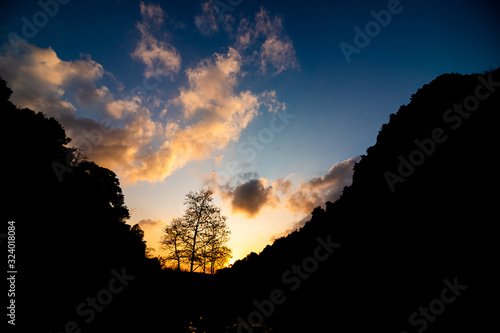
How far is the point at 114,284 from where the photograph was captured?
33.4 feet

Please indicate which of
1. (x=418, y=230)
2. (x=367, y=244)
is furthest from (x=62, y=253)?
(x=418, y=230)

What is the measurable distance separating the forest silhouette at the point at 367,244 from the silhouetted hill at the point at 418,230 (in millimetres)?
58

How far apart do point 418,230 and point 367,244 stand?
129 inches

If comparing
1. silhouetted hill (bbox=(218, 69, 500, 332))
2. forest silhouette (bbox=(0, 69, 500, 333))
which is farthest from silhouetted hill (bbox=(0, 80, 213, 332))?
silhouetted hill (bbox=(218, 69, 500, 332))

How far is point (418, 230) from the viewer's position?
9445mm

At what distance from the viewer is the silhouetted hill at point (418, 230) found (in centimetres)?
737

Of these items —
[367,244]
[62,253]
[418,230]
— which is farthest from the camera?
[367,244]

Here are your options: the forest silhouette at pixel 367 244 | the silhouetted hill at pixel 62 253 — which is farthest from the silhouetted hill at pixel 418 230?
the silhouetted hill at pixel 62 253

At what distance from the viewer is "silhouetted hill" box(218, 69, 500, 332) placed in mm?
7371

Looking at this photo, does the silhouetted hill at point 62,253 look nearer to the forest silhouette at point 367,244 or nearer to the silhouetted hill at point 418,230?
the forest silhouette at point 367,244

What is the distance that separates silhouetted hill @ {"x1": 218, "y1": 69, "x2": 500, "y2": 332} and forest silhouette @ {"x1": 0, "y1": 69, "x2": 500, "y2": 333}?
58 millimetres

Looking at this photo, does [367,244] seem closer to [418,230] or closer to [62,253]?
[418,230]

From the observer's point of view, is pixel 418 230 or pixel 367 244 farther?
pixel 367 244

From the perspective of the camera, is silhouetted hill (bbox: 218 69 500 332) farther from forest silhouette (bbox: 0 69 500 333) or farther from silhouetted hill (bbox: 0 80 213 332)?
silhouetted hill (bbox: 0 80 213 332)
